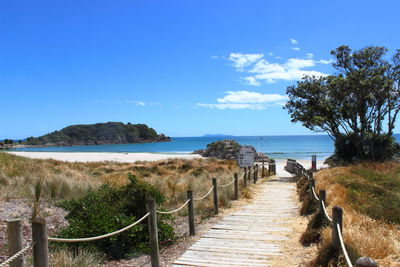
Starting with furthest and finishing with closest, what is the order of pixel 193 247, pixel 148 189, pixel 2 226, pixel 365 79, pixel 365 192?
pixel 365 79, pixel 365 192, pixel 148 189, pixel 2 226, pixel 193 247

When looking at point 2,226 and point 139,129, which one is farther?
point 139,129

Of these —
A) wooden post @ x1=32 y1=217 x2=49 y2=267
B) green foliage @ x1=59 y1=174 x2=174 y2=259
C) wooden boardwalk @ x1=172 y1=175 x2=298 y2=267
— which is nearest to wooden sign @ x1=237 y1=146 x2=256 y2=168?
wooden boardwalk @ x1=172 y1=175 x2=298 y2=267

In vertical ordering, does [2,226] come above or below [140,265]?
above

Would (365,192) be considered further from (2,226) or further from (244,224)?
(2,226)

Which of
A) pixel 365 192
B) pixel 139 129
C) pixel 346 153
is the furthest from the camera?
pixel 139 129

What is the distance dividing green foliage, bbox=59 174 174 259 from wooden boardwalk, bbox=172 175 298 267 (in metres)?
1.08

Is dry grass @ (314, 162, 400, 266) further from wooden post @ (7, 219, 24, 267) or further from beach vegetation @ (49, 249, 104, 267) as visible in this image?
wooden post @ (7, 219, 24, 267)

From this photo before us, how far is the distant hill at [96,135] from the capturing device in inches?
5600

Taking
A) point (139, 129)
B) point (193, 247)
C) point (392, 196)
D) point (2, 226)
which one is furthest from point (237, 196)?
point (139, 129)

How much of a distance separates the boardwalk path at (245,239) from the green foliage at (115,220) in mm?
→ 1081

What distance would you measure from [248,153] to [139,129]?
15800 cm

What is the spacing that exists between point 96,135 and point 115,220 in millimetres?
154917

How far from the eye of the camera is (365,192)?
961 cm

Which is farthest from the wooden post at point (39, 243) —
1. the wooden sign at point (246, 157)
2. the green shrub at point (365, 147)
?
the green shrub at point (365, 147)
